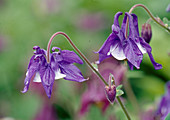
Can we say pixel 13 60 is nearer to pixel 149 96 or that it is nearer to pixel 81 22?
pixel 81 22

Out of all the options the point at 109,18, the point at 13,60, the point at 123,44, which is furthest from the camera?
the point at 109,18

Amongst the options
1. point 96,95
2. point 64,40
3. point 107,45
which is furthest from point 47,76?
point 64,40

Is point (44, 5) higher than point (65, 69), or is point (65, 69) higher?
point (44, 5)

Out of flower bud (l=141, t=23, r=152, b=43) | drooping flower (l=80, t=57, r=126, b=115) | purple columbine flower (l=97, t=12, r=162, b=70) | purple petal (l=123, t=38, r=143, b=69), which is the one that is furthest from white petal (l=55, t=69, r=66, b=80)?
drooping flower (l=80, t=57, r=126, b=115)

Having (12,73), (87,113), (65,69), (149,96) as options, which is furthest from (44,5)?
(65,69)

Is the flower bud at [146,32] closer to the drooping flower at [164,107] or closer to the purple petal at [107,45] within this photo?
the purple petal at [107,45]

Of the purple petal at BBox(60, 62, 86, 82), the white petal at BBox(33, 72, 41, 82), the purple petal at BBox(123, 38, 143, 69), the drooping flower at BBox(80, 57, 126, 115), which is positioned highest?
the white petal at BBox(33, 72, 41, 82)

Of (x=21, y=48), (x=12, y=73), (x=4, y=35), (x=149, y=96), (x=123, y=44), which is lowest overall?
(x=149, y=96)

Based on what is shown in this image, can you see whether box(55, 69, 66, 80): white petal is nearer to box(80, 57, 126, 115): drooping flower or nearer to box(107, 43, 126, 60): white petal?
box(107, 43, 126, 60): white petal
